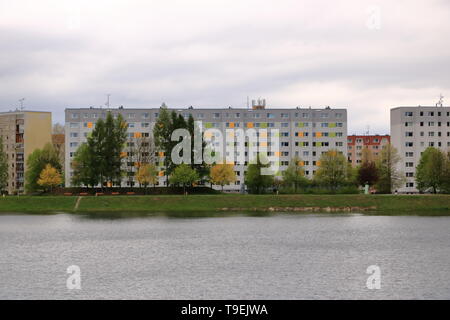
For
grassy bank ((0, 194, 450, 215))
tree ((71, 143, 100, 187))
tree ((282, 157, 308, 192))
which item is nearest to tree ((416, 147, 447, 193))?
grassy bank ((0, 194, 450, 215))

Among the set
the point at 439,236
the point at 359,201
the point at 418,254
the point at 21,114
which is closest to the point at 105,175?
the point at 359,201

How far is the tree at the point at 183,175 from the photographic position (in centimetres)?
12238

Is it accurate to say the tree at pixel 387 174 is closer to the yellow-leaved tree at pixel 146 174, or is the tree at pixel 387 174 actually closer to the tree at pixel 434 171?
the tree at pixel 434 171

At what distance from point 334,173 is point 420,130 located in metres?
54.5

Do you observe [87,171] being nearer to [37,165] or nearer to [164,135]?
[164,135]

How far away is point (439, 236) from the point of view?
61.9 meters

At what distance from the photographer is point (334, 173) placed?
136 metres

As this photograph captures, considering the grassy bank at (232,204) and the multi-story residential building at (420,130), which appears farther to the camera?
the multi-story residential building at (420,130)

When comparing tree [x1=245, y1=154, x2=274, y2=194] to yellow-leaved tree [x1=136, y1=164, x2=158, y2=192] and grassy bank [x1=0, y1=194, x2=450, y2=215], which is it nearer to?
yellow-leaved tree [x1=136, y1=164, x2=158, y2=192]

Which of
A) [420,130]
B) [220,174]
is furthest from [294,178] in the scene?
[420,130]

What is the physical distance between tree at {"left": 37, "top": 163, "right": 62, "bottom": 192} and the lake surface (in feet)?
174

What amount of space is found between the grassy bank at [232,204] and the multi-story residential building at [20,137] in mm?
71475

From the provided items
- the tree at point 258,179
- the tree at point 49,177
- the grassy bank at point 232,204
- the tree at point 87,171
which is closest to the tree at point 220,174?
the tree at point 258,179
